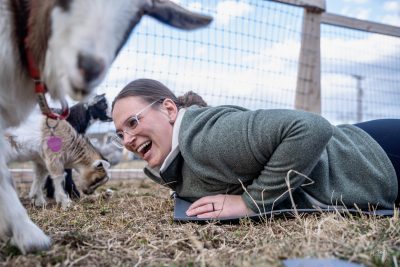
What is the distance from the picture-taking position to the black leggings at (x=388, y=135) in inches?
121

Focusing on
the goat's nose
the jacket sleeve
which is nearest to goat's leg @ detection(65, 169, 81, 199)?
the jacket sleeve

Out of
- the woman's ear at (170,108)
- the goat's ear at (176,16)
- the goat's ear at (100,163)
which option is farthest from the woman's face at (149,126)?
the goat's ear at (100,163)

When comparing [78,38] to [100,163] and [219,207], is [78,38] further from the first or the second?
[100,163]

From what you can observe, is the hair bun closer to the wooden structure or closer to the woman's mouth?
the woman's mouth

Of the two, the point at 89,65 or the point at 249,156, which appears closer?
the point at 89,65

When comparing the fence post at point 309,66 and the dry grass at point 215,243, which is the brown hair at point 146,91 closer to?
the dry grass at point 215,243

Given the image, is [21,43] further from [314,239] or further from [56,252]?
[314,239]

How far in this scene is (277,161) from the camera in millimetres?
2602

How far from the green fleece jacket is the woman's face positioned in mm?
147

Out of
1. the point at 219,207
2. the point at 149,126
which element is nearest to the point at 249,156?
the point at 219,207

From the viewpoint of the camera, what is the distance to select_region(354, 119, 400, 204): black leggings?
10.1 ft

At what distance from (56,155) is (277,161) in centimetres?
355

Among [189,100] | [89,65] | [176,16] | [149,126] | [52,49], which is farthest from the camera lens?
[189,100]

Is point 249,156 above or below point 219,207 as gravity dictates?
above
